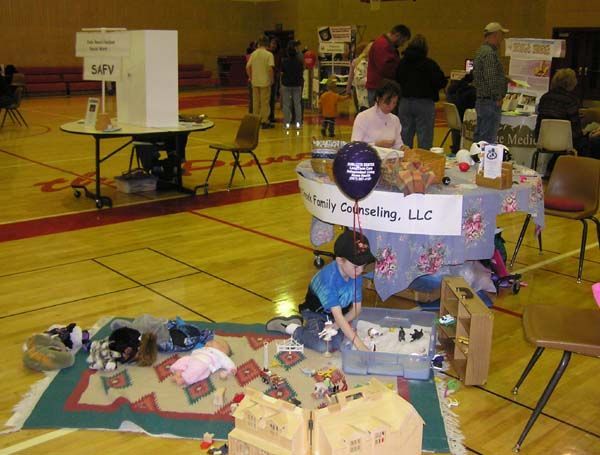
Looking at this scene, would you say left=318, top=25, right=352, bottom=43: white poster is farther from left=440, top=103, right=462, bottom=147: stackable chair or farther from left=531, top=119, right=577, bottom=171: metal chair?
left=531, top=119, right=577, bottom=171: metal chair

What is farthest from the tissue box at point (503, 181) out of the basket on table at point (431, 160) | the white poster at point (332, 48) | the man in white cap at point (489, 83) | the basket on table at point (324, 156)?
the white poster at point (332, 48)

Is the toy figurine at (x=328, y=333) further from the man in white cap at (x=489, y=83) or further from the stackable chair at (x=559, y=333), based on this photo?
the man in white cap at (x=489, y=83)

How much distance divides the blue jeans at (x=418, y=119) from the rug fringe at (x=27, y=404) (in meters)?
4.88

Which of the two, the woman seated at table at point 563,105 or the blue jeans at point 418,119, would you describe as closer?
the blue jeans at point 418,119

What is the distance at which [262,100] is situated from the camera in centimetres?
1306

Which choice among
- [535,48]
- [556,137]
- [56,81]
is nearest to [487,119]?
[556,137]

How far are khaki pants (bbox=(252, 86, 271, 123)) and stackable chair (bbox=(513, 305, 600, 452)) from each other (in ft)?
33.7

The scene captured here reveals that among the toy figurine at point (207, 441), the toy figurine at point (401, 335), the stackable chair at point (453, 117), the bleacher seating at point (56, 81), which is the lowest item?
the toy figurine at point (207, 441)

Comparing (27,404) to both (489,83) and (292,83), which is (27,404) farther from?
(292,83)

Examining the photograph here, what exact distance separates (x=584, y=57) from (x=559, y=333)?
14695 millimetres

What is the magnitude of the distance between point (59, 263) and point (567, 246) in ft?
13.6

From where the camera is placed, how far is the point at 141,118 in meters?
7.32

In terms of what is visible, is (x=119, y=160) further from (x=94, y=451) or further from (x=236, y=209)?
(x=94, y=451)

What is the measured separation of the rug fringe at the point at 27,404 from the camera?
305 cm
